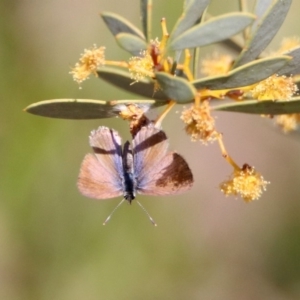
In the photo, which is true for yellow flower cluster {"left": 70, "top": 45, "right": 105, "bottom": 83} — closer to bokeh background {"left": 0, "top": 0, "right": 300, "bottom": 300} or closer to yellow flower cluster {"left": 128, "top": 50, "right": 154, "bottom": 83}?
yellow flower cluster {"left": 128, "top": 50, "right": 154, "bottom": 83}

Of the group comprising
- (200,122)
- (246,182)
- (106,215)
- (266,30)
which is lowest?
(106,215)

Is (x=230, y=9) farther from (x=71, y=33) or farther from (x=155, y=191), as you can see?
(x=155, y=191)

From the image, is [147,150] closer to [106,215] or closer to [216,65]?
[216,65]

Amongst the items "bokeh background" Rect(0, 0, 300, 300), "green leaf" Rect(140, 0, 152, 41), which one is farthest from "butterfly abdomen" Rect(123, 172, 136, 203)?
"bokeh background" Rect(0, 0, 300, 300)

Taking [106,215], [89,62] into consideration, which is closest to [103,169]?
[89,62]

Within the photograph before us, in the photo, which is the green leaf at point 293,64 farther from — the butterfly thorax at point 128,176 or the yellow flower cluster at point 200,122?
the butterfly thorax at point 128,176

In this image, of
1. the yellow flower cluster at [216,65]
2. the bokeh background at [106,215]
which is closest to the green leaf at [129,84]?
the yellow flower cluster at [216,65]

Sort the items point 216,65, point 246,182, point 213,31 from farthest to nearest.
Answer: point 216,65
point 246,182
point 213,31

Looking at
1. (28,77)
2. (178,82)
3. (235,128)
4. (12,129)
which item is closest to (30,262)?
(12,129)
